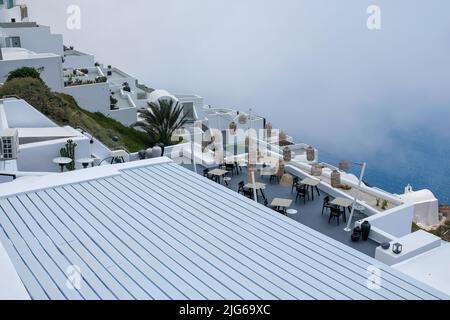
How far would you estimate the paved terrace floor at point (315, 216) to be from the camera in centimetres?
1399

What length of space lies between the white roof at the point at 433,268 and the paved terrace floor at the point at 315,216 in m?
4.46

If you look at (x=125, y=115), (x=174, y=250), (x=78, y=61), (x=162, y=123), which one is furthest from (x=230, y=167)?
(x=78, y=61)

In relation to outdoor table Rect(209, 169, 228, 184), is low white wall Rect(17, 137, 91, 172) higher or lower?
higher

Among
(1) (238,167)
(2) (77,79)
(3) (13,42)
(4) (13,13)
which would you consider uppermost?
(4) (13,13)

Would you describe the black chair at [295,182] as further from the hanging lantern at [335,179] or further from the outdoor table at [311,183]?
the hanging lantern at [335,179]

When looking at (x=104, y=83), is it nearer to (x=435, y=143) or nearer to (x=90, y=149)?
(x=90, y=149)

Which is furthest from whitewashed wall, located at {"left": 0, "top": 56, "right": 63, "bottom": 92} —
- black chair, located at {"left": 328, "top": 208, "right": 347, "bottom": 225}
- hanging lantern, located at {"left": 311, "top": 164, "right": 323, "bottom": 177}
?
black chair, located at {"left": 328, "top": 208, "right": 347, "bottom": 225}

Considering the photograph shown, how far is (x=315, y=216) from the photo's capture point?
16.2 m

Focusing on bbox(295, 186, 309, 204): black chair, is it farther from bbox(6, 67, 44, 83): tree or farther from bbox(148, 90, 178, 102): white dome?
bbox(148, 90, 178, 102): white dome

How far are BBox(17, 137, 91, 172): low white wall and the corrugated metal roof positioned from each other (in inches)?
251

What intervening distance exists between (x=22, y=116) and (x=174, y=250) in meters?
14.3

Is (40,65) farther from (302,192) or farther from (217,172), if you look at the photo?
(302,192)

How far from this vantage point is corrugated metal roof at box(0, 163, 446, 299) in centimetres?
595

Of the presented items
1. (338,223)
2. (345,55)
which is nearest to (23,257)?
(338,223)
